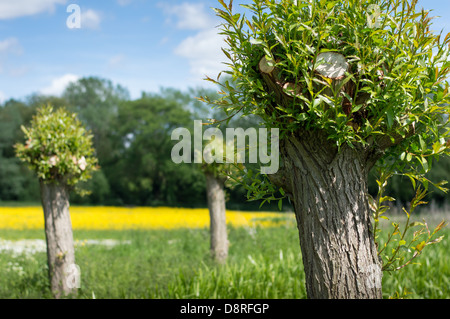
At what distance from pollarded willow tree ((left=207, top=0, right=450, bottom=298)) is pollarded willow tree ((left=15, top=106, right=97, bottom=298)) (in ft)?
12.8

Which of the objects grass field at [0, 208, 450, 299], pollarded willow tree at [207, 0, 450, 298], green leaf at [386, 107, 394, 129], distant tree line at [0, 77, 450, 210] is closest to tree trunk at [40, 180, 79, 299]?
grass field at [0, 208, 450, 299]

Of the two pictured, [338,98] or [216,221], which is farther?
[216,221]

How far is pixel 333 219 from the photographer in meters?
1.86

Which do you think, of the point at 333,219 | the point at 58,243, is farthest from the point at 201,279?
the point at 333,219

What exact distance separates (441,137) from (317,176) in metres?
0.66

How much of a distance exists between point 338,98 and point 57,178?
174 inches

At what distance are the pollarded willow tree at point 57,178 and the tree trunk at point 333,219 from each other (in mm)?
4019

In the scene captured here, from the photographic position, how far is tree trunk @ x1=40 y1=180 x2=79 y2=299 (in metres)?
5.07

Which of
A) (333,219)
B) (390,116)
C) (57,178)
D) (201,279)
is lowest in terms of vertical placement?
(201,279)

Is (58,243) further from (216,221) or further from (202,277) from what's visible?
(216,221)

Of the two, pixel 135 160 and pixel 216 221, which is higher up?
pixel 135 160

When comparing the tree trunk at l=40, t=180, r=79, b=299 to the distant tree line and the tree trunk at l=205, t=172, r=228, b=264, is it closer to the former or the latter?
the tree trunk at l=205, t=172, r=228, b=264
